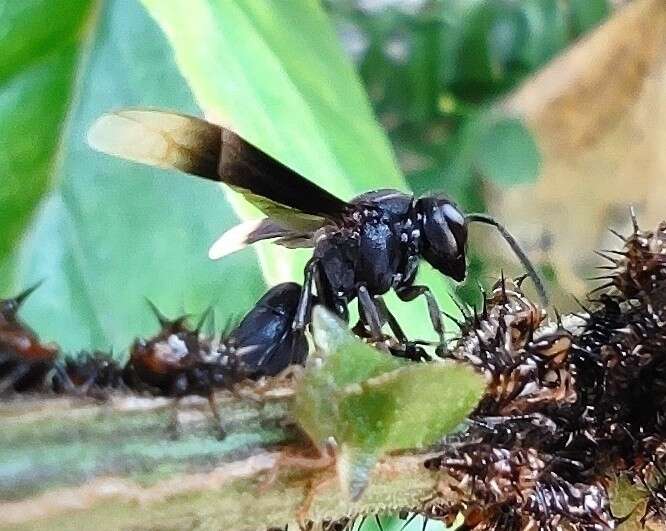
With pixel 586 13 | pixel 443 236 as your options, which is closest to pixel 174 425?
pixel 443 236

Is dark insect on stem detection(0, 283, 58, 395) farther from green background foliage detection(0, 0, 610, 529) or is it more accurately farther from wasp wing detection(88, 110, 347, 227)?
green background foliage detection(0, 0, 610, 529)

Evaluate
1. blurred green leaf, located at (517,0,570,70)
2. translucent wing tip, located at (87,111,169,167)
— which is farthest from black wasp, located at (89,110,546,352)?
blurred green leaf, located at (517,0,570,70)

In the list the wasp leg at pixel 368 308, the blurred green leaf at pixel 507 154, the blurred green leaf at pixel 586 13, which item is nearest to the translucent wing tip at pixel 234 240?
the wasp leg at pixel 368 308

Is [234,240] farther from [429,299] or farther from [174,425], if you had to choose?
[174,425]

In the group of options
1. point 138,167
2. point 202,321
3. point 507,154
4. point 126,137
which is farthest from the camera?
point 507,154

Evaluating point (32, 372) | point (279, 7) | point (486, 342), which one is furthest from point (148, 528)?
point (279, 7)

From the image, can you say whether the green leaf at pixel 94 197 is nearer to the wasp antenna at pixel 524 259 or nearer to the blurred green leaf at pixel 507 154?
the wasp antenna at pixel 524 259
